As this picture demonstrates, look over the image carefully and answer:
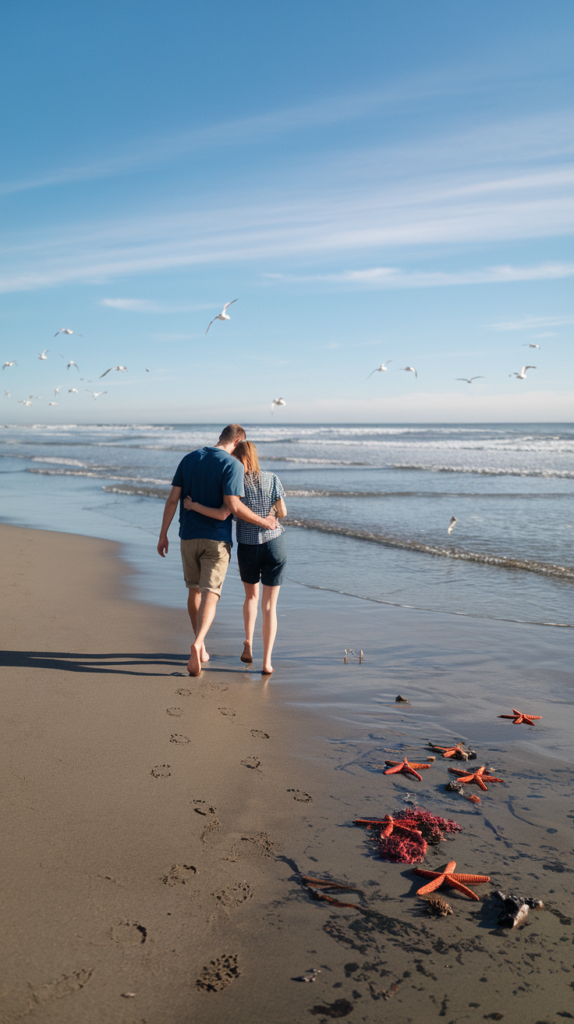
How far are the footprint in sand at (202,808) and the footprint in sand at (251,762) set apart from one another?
50 cm

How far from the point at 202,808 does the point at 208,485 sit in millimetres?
2448

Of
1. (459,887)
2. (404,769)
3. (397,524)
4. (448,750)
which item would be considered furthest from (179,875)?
(397,524)

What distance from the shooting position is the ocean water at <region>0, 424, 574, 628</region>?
8.62 metres

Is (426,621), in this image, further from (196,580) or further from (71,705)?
Result: (71,705)

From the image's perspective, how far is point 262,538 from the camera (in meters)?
5.08

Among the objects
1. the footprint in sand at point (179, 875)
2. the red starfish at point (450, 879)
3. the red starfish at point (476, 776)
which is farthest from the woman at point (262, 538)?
the red starfish at point (450, 879)

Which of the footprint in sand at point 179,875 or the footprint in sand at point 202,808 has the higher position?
the footprint in sand at point 179,875

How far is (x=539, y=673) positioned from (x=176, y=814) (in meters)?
3.72

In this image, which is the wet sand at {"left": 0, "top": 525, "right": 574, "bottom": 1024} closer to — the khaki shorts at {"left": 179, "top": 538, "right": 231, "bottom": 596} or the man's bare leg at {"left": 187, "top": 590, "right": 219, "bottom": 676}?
the man's bare leg at {"left": 187, "top": 590, "right": 219, "bottom": 676}

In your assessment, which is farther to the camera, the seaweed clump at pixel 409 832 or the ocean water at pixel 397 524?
the ocean water at pixel 397 524

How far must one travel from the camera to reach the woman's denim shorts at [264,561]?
513 cm

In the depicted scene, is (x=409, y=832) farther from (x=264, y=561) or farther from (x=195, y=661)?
(x=264, y=561)

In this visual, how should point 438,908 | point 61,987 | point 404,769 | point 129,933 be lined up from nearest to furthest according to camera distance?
point 61,987 < point 129,933 < point 438,908 < point 404,769

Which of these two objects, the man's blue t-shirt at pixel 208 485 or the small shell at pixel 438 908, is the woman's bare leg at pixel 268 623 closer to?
the man's blue t-shirt at pixel 208 485
